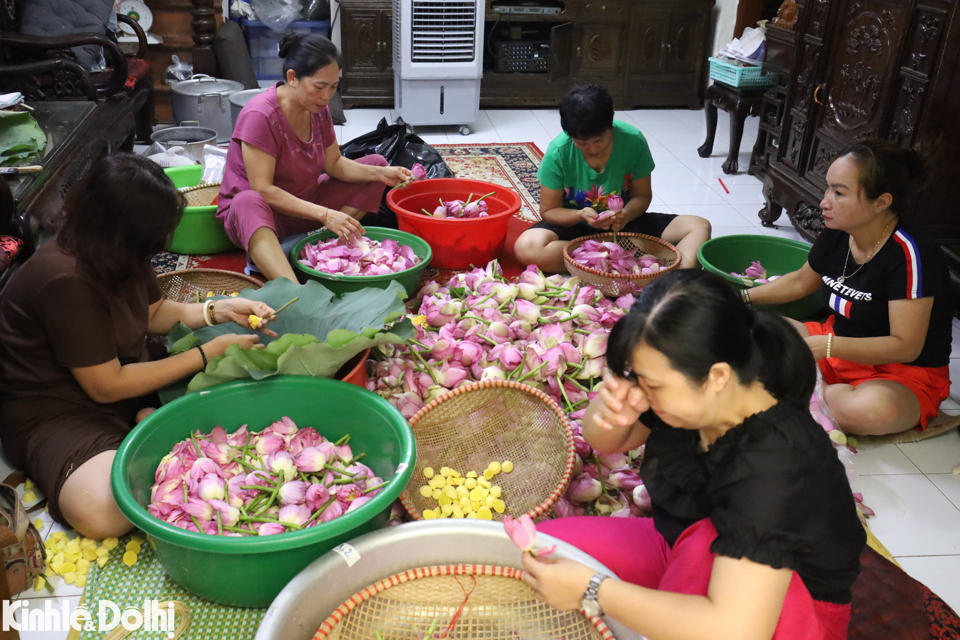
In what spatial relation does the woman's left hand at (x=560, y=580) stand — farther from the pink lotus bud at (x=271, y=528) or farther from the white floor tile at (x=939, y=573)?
the white floor tile at (x=939, y=573)

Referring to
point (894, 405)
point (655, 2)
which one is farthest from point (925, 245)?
point (655, 2)

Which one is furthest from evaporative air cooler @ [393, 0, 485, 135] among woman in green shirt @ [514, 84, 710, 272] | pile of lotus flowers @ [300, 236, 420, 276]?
pile of lotus flowers @ [300, 236, 420, 276]

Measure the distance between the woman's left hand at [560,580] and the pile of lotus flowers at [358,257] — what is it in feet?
4.51

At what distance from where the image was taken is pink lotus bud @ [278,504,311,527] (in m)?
1.42

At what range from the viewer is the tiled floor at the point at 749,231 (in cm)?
167

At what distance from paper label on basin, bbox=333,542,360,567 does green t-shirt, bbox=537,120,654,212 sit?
1727mm

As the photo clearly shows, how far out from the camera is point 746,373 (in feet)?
3.25

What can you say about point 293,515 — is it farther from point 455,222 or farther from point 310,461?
point 455,222

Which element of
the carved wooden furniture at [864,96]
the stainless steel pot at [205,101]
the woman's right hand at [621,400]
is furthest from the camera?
the stainless steel pot at [205,101]

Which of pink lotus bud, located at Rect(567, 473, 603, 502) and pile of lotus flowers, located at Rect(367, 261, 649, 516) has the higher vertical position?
pile of lotus flowers, located at Rect(367, 261, 649, 516)

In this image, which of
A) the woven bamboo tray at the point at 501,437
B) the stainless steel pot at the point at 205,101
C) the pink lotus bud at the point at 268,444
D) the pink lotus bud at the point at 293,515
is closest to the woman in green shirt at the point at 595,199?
the woven bamboo tray at the point at 501,437

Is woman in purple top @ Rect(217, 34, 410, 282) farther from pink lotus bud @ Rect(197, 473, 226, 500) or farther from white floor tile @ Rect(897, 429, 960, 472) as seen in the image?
white floor tile @ Rect(897, 429, 960, 472)

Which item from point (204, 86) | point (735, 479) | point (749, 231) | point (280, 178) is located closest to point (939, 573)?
point (735, 479)

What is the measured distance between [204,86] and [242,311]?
10.3ft
